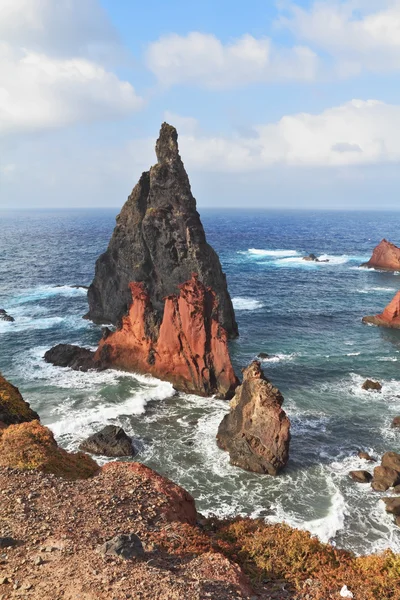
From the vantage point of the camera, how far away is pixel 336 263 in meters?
119

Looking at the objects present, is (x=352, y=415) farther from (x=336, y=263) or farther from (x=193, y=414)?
(x=336, y=263)

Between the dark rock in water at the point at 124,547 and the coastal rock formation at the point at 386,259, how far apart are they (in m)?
105

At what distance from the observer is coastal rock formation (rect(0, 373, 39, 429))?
26969mm

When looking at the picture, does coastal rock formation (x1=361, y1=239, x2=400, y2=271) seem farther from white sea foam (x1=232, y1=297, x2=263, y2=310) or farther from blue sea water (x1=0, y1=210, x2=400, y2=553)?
white sea foam (x1=232, y1=297, x2=263, y2=310)

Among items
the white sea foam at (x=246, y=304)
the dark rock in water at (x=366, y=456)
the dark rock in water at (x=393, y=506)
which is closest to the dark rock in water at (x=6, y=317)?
the white sea foam at (x=246, y=304)

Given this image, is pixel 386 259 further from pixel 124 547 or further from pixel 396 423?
pixel 124 547

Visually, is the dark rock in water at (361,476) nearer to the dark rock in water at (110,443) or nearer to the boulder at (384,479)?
the boulder at (384,479)

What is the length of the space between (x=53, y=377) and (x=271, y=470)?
26608 millimetres

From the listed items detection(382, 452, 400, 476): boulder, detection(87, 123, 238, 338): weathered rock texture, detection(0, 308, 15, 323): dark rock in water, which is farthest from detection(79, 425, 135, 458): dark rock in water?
detection(0, 308, 15, 323): dark rock in water

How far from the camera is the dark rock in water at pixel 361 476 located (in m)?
30.6

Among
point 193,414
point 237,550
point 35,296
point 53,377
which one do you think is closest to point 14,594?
point 237,550

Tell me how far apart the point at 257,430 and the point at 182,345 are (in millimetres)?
15738

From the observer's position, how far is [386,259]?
10831 cm

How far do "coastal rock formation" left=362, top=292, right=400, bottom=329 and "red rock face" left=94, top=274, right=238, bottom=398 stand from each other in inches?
1211
